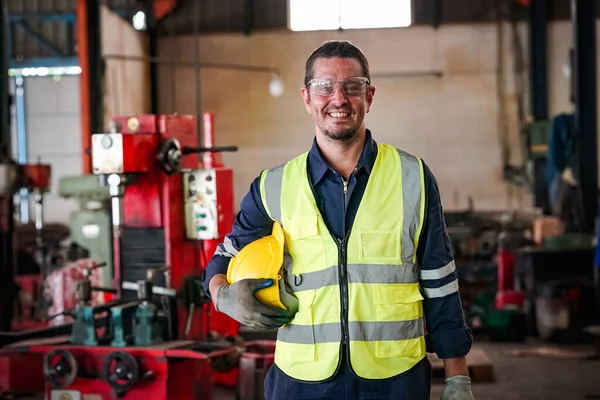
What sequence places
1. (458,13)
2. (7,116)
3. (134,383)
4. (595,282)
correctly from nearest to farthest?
(134,383), (7,116), (595,282), (458,13)

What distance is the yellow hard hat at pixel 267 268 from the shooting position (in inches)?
90.7

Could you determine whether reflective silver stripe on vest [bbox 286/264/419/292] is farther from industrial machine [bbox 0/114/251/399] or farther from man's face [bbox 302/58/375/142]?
industrial machine [bbox 0/114/251/399]

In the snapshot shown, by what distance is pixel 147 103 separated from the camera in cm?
1366

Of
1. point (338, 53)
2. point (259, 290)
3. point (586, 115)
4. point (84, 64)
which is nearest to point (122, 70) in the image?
point (84, 64)

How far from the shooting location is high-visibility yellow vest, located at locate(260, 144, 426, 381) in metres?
2.28

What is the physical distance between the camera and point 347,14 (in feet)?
43.3

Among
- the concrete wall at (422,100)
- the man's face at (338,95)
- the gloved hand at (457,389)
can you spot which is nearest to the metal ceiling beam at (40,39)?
the concrete wall at (422,100)

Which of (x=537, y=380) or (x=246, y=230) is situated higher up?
(x=246, y=230)

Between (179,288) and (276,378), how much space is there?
268cm

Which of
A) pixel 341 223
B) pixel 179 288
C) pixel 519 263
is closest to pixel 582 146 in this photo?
pixel 519 263

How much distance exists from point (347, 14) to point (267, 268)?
1127 cm

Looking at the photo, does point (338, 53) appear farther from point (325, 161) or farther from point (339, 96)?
point (325, 161)

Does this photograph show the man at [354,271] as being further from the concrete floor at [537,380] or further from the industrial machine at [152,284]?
the concrete floor at [537,380]

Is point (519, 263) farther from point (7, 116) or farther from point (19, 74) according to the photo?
point (19, 74)
